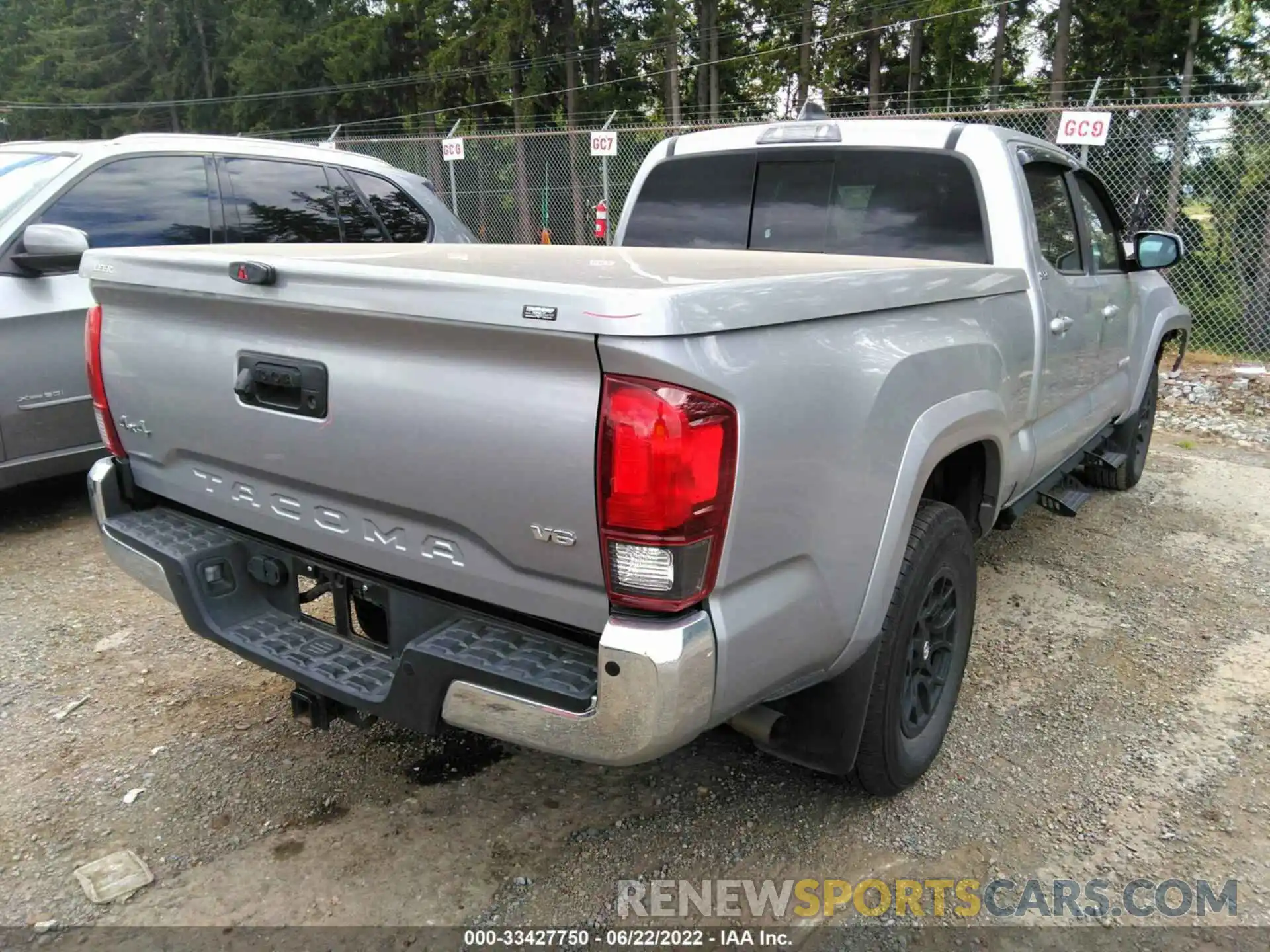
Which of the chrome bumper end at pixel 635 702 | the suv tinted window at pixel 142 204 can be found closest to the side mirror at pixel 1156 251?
the chrome bumper end at pixel 635 702

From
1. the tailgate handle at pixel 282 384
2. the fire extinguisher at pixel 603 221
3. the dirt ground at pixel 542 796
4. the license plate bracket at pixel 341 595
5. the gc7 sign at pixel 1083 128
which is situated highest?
the gc7 sign at pixel 1083 128

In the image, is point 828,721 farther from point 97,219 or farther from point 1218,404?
point 1218,404

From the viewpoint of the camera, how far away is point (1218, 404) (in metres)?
8.31

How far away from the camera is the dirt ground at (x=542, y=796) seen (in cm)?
237

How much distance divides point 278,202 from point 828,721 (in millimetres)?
4588

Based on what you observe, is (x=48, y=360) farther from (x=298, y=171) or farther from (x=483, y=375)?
(x=483, y=375)

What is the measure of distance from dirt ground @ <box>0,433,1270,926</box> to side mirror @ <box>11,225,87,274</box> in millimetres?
1684

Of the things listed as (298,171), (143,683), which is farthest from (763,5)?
(143,683)

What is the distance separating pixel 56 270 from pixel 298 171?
1496mm

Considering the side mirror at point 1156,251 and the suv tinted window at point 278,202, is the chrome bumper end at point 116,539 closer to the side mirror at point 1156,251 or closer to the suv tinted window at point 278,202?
the suv tinted window at point 278,202

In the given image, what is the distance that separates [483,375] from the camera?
1850 millimetres

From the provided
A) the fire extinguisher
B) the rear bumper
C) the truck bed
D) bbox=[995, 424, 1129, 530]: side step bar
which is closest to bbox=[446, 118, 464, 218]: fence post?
the fire extinguisher

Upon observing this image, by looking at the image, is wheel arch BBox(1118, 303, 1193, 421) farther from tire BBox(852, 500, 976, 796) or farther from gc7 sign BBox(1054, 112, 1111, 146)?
gc7 sign BBox(1054, 112, 1111, 146)

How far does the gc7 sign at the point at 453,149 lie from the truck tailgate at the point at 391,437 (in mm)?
11936
